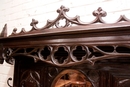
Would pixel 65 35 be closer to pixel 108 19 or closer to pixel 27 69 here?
pixel 108 19

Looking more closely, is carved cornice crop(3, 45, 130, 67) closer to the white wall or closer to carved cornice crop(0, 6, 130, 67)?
carved cornice crop(0, 6, 130, 67)

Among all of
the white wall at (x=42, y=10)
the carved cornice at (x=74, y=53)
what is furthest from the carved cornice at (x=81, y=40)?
the white wall at (x=42, y=10)

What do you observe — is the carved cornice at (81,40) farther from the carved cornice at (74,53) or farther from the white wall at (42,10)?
the white wall at (42,10)

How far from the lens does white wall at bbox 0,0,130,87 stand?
1.19 m

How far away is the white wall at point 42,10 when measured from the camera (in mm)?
1193

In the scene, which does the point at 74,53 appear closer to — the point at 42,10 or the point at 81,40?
the point at 81,40

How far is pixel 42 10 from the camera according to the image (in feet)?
5.50

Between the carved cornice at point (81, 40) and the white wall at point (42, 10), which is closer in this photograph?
the carved cornice at point (81, 40)

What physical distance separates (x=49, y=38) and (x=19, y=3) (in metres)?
1.16

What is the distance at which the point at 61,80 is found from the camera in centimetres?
111

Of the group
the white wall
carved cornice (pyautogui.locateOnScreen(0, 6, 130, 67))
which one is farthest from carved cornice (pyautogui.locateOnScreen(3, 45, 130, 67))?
the white wall

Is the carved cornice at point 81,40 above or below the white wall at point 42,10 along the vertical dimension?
below

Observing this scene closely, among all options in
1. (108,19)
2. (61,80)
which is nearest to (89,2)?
(108,19)

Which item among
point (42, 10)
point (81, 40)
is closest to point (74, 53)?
point (81, 40)
